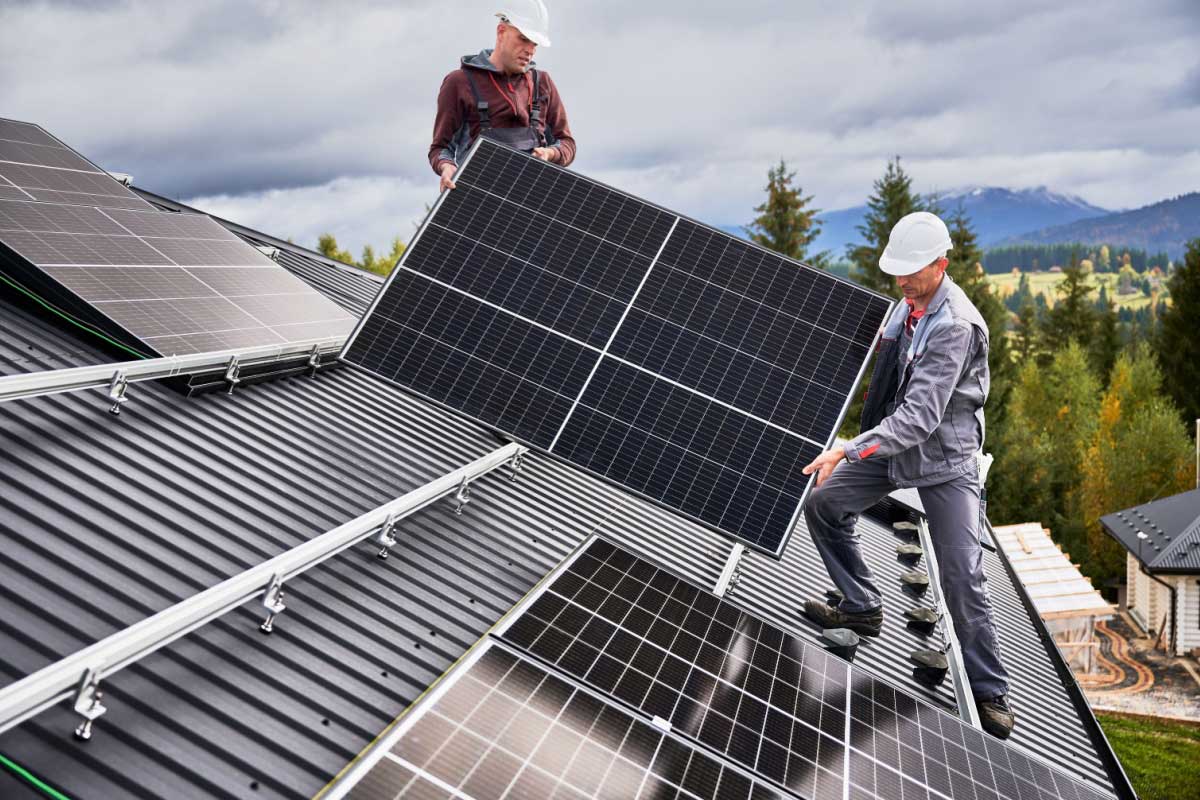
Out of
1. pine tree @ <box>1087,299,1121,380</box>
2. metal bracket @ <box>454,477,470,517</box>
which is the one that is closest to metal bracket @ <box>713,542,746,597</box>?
metal bracket @ <box>454,477,470,517</box>

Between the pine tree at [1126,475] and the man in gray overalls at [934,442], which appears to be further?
the pine tree at [1126,475]

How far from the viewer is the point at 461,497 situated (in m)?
8.97

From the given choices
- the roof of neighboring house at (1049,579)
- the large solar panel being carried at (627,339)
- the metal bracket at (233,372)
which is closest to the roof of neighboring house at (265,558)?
the metal bracket at (233,372)

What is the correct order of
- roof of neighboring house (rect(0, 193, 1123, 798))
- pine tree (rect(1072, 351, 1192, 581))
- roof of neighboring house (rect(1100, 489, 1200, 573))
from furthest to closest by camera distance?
1. pine tree (rect(1072, 351, 1192, 581))
2. roof of neighboring house (rect(1100, 489, 1200, 573))
3. roof of neighboring house (rect(0, 193, 1123, 798))

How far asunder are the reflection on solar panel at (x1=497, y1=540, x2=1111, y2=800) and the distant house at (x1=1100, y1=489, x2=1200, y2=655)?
123 feet

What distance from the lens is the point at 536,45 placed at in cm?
1051

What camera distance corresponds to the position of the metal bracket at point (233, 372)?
9367mm

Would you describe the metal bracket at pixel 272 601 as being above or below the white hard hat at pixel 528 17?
below

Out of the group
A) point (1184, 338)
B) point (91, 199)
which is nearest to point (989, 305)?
point (1184, 338)

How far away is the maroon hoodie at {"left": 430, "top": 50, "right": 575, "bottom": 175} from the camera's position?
11.1m

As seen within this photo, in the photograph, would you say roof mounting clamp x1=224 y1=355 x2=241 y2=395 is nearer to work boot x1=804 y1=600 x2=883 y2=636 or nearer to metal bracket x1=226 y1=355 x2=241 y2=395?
metal bracket x1=226 y1=355 x2=241 y2=395

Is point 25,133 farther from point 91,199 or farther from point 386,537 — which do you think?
point 386,537

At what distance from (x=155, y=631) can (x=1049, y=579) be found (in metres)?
29.1

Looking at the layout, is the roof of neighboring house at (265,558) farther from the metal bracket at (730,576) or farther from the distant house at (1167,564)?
the distant house at (1167,564)
